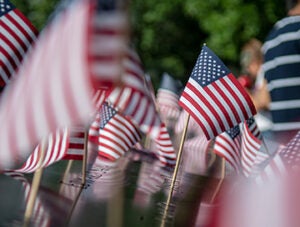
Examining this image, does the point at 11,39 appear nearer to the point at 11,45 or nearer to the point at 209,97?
the point at 11,45

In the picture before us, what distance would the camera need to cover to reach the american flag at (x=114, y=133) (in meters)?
7.57

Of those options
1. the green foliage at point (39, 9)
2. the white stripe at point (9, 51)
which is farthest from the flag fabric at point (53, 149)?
the green foliage at point (39, 9)

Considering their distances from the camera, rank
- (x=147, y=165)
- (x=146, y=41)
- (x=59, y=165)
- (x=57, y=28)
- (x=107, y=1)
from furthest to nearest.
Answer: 1. (x=146, y=41)
2. (x=147, y=165)
3. (x=59, y=165)
4. (x=57, y=28)
5. (x=107, y=1)

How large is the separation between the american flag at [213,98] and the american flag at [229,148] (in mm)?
1851

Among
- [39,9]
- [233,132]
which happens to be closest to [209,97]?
[233,132]

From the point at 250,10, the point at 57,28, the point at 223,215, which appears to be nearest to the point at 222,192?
the point at 57,28

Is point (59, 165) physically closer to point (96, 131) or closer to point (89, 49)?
point (96, 131)

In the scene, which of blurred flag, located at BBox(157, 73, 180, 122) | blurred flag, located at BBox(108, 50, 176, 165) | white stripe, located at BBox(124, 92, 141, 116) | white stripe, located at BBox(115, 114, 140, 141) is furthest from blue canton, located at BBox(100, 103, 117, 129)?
blurred flag, located at BBox(157, 73, 180, 122)

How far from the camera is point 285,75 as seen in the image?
4.31 metres

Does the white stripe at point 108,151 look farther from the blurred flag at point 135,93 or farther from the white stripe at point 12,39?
the white stripe at point 12,39

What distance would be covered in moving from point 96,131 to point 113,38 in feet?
19.2

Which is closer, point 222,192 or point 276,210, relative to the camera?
point 276,210

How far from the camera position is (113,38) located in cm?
295

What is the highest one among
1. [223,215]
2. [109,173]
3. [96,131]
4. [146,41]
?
[146,41]
